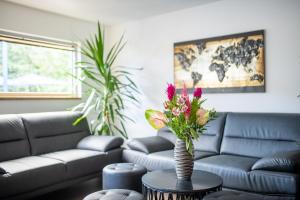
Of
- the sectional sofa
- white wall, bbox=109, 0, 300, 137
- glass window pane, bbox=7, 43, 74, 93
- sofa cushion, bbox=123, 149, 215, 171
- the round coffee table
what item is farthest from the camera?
glass window pane, bbox=7, 43, 74, 93

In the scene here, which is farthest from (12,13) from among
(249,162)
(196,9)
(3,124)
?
(249,162)

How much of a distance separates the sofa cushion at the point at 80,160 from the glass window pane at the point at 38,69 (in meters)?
1.19

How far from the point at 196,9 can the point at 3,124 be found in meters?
2.83

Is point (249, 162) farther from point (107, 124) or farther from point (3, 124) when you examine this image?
point (3, 124)

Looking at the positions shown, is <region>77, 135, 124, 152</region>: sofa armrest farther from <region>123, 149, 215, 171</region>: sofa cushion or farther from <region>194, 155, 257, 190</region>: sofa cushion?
<region>194, 155, 257, 190</region>: sofa cushion

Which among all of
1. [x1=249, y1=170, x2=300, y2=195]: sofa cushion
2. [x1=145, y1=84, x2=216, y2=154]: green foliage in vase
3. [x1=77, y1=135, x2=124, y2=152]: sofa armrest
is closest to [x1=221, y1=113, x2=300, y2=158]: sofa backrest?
[x1=249, y1=170, x2=300, y2=195]: sofa cushion

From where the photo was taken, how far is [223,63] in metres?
3.73

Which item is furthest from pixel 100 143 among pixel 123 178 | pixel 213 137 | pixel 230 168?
pixel 230 168

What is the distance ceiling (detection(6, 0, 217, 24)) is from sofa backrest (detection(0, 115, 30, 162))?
5.11 ft

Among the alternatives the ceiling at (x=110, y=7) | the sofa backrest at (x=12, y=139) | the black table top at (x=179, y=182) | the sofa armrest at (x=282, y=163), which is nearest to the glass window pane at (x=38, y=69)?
the ceiling at (x=110, y=7)

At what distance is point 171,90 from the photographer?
2.16m

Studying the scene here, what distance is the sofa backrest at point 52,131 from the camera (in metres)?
3.45

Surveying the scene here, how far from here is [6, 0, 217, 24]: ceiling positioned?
3.76 metres

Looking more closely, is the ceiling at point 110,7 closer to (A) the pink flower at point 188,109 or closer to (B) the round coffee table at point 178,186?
(A) the pink flower at point 188,109
